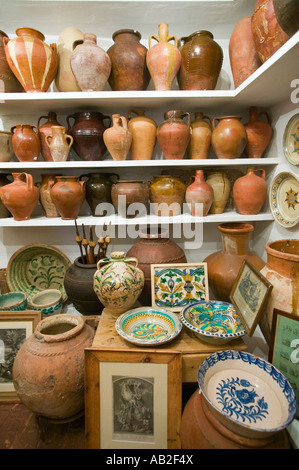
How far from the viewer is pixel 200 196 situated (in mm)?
1492

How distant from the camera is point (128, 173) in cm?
177

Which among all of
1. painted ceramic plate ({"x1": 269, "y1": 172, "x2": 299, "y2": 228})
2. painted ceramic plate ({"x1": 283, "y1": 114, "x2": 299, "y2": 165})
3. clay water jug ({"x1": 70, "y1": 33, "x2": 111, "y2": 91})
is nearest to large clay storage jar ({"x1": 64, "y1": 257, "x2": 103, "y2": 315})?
clay water jug ({"x1": 70, "y1": 33, "x2": 111, "y2": 91})

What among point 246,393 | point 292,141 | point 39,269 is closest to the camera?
point 246,393

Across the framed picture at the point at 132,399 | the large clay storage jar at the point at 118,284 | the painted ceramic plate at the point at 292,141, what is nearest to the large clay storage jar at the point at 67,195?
the large clay storage jar at the point at 118,284

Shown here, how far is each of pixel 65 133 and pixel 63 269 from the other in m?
0.93

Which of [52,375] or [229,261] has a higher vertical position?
[229,261]

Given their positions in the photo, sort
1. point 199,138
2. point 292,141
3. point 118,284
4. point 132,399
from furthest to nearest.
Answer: point 199,138
point 292,141
point 118,284
point 132,399

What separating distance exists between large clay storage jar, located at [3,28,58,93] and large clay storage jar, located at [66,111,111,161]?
24cm

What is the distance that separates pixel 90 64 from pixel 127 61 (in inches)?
8.8

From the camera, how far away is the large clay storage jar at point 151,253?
1.44m

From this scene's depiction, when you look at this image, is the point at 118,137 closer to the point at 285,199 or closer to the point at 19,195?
the point at 19,195

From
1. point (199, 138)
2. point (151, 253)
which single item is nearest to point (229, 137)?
point (199, 138)

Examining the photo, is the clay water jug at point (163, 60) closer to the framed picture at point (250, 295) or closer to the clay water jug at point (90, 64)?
the clay water jug at point (90, 64)
